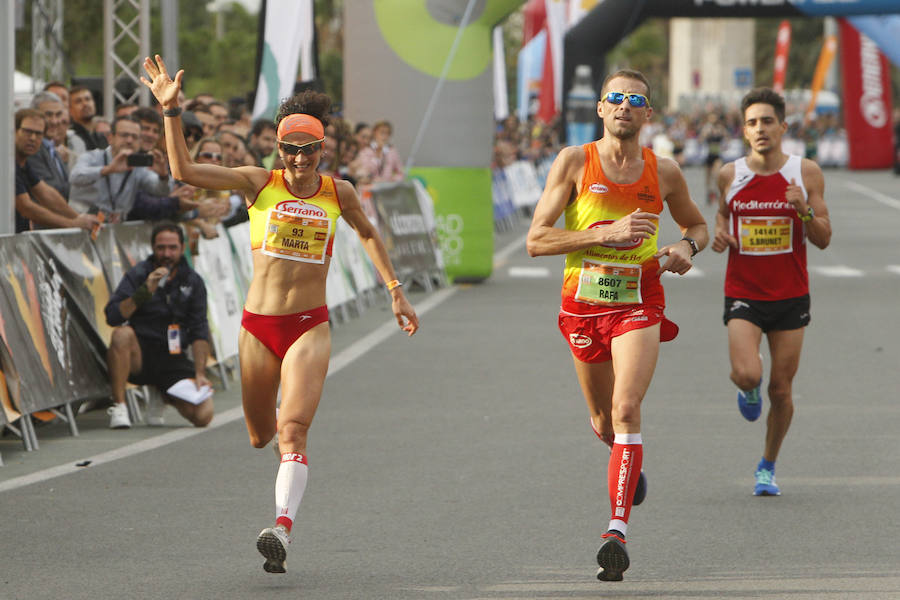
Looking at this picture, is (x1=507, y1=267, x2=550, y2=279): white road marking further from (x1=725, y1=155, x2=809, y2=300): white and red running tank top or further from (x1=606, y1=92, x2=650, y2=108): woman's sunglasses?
(x1=606, y1=92, x2=650, y2=108): woman's sunglasses

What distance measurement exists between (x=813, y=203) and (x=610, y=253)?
1.88 m

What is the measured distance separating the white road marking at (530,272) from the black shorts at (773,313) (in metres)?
14.4

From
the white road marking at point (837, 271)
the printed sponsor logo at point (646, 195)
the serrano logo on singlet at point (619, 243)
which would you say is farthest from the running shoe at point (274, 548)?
the white road marking at point (837, 271)

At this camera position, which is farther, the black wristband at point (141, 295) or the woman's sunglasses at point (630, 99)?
the black wristband at point (141, 295)

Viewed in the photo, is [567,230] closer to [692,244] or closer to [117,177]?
[692,244]

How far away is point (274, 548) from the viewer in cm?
664

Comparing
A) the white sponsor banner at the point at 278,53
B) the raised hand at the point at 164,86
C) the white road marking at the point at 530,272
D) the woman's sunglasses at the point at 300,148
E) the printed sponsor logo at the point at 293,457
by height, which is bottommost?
the white road marking at the point at 530,272

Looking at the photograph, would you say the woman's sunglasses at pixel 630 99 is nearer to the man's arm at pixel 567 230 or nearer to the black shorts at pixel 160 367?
the man's arm at pixel 567 230

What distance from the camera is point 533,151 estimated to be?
42625mm

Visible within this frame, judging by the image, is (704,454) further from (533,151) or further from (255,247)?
(533,151)

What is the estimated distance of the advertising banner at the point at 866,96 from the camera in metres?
57.3

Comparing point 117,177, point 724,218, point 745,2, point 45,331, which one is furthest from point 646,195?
point 745,2

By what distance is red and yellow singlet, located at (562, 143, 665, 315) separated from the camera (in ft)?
23.4

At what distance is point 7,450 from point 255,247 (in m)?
3.39
